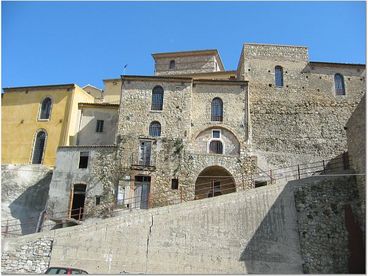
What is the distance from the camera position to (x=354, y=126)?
22469mm

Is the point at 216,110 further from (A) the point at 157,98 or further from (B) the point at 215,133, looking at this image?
(A) the point at 157,98

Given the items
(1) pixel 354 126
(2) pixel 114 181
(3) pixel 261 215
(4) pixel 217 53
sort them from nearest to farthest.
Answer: (3) pixel 261 215 → (1) pixel 354 126 → (2) pixel 114 181 → (4) pixel 217 53

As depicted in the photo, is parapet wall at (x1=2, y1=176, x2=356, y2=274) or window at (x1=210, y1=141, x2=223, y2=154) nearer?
parapet wall at (x1=2, y1=176, x2=356, y2=274)

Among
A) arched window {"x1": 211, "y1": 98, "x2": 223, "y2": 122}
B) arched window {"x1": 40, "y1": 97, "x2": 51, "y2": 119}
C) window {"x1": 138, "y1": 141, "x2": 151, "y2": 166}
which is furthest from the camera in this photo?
arched window {"x1": 40, "y1": 97, "x2": 51, "y2": 119}

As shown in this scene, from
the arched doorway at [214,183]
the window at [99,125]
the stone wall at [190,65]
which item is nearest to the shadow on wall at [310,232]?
the arched doorway at [214,183]

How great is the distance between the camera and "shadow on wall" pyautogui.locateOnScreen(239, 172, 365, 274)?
19.5m

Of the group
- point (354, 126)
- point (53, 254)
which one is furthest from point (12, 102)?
point (354, 126)

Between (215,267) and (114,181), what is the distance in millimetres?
10406

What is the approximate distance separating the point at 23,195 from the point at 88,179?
5367 mm

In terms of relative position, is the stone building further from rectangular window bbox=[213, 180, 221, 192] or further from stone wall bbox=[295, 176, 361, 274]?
stone wall bbox=[295, 176, 361, 274]

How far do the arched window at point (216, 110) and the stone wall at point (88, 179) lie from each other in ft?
25.6

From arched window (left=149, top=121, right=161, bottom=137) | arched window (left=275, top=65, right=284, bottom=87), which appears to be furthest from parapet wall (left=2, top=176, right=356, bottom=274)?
arched window (left=275, top=65, right=284, bottom=87)

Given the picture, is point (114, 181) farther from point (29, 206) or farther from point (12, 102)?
point (12, 102)

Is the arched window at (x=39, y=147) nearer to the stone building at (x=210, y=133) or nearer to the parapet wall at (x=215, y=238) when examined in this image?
the stone building at (x=210, y=133)
